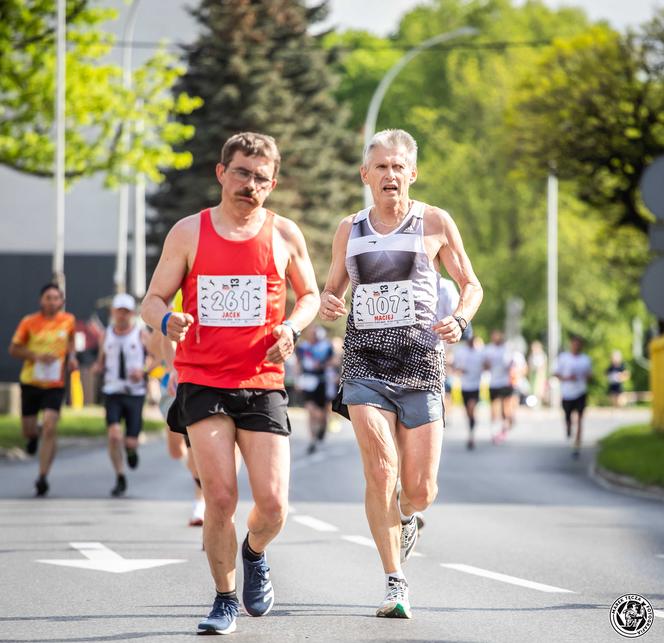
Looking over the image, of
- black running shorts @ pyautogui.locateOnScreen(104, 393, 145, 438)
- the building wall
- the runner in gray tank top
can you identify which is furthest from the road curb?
the building wall

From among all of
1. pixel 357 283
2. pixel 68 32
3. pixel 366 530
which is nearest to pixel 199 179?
pixel 68 32

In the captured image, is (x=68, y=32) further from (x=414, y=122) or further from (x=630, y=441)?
(x=414, y=122)

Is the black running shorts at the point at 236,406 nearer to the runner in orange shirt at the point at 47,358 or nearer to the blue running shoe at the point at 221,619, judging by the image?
the blue running shoe at the point at 221,619

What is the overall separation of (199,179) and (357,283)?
40.8 meters

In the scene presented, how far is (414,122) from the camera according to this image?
218ft

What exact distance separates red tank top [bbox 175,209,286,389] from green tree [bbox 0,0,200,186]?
2058 centimetres

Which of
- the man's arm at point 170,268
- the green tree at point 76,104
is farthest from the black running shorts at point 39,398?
the green tree at point 76,104

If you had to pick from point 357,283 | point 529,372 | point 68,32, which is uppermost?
point 68,32

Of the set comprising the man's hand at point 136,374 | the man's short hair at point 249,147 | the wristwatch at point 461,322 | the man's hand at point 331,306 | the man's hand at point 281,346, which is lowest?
the man's hand at point 136,374

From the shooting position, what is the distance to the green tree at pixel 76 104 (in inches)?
1091

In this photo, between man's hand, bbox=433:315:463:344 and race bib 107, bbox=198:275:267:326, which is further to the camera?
man's hand, bbox=433:315:463:344

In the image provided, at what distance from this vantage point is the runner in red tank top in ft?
23.3

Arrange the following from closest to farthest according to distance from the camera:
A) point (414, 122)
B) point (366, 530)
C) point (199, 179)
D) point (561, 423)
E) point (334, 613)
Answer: point (334, 613), point (366, 530), point (561, 423), point (199, 179), point (414, 122)

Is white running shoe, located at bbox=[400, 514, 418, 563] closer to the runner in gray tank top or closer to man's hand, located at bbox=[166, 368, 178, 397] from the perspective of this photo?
the runner in gray tank top
